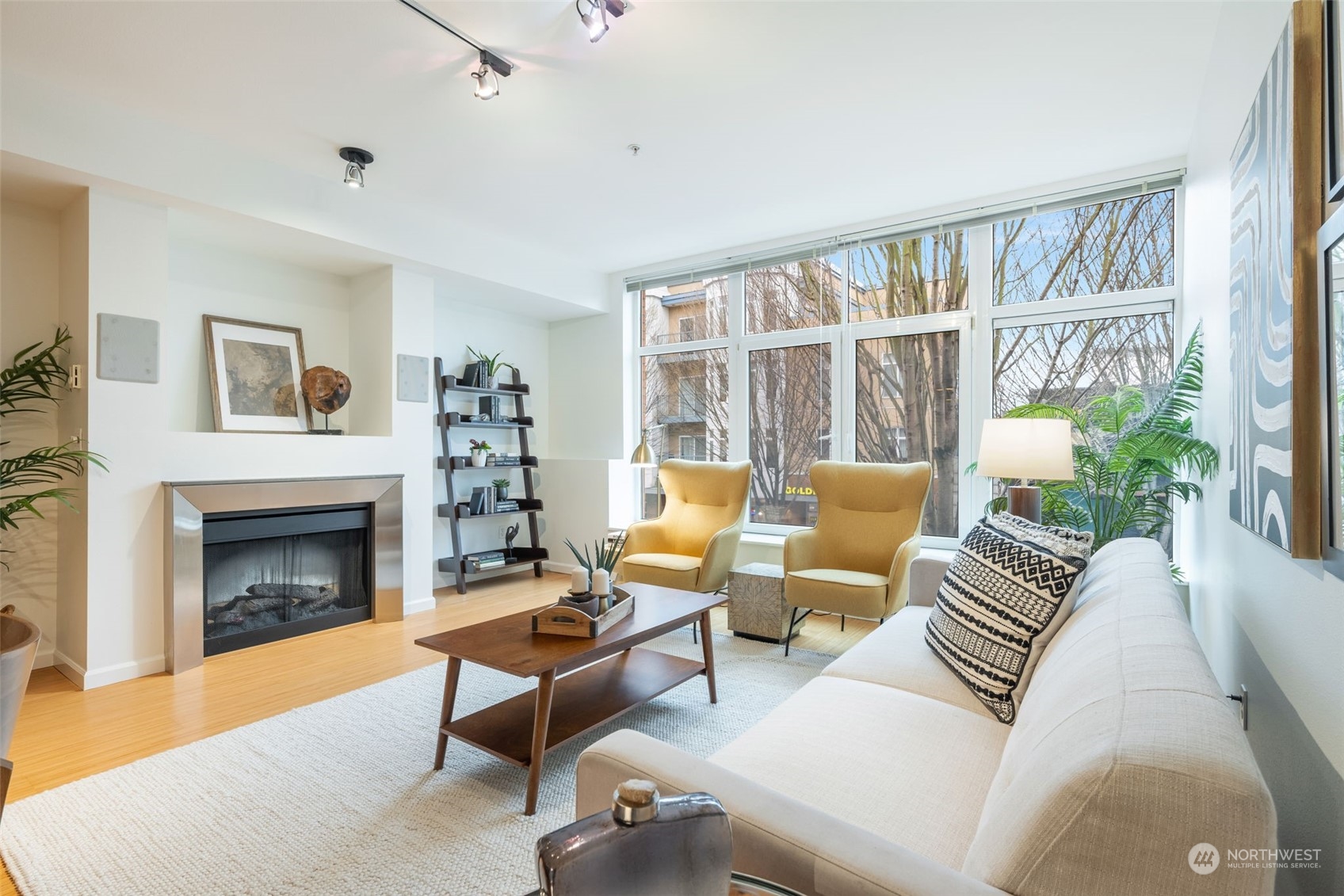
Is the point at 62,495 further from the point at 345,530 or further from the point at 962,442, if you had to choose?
the point at 962,442

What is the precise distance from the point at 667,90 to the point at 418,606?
341 cm

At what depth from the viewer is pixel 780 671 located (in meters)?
3.09

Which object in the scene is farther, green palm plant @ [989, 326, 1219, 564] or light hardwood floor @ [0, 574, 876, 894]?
green palm plant @ [989, 326, 1219, 564]

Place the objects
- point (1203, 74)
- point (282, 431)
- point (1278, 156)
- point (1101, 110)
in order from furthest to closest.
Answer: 1. point (282, 431)
2. point (1101, 110)
3. point (1203, 74)
4. point (1278, 156)

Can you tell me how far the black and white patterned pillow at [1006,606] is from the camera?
1.54 meters

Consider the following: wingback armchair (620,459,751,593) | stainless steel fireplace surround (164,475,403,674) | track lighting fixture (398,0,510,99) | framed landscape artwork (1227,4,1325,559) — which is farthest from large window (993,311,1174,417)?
stainless steel fireplace surround (164,475,403,674)

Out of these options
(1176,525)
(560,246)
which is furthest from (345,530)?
(1176,525)

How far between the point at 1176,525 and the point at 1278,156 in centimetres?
259

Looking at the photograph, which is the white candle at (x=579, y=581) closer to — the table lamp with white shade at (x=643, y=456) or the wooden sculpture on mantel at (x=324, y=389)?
the table lamp with white shade at (x=643, y=456)

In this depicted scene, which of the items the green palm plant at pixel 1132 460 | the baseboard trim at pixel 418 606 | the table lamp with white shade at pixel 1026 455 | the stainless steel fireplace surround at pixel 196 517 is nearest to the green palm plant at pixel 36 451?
the stainless steel fireplace surround at pixel 196 517

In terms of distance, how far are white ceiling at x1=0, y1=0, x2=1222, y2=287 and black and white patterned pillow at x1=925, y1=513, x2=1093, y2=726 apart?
5.87ft

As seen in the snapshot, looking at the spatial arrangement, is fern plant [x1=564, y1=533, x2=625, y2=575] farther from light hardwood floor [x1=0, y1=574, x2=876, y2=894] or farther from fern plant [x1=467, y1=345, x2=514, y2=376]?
fern plant [x1=467, y1=345, x2=514, y2=376]

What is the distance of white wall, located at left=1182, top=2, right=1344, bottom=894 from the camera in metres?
1.05

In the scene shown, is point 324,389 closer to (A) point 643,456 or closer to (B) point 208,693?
(B) point 208,693
